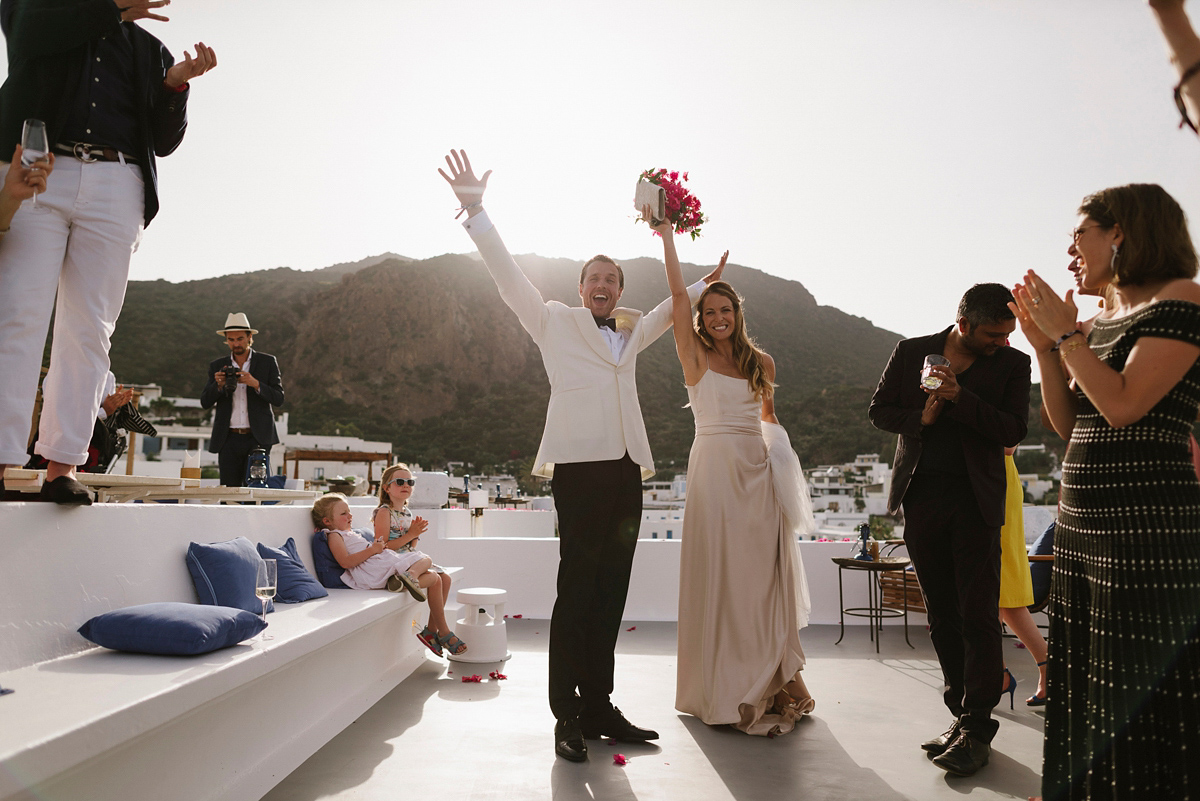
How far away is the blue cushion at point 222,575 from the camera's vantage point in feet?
8.85

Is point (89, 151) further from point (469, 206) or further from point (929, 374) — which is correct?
point (929, 374)

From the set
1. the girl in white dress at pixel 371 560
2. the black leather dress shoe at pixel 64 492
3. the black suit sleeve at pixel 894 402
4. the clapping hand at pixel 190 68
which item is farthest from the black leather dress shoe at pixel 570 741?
the clapping hand at pixel 190 68

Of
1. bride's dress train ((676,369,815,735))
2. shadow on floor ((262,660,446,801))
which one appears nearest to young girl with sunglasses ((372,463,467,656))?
shadow on floor ((262,660,446,801))

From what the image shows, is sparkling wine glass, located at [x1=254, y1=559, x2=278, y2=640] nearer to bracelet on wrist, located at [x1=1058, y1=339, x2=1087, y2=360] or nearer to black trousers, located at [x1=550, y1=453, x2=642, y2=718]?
black trousers, located at [x1=550, y1=453, x2=642, y2=718]

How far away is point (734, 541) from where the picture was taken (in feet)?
10.6

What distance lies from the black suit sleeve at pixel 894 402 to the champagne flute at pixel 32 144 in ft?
9.18

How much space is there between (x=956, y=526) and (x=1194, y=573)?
1.24 m

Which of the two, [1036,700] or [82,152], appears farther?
[1036,700]

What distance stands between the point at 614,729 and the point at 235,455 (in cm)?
354

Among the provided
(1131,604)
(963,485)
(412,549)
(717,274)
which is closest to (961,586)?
(963,485)

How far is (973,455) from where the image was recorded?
2764mm

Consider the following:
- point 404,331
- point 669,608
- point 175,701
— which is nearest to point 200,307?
point 404,331

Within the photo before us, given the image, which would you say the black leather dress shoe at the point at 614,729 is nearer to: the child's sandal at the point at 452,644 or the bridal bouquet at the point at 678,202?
the child's sandal at the point at 452,644

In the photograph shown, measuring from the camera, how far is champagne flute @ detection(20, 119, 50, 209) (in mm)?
1939
